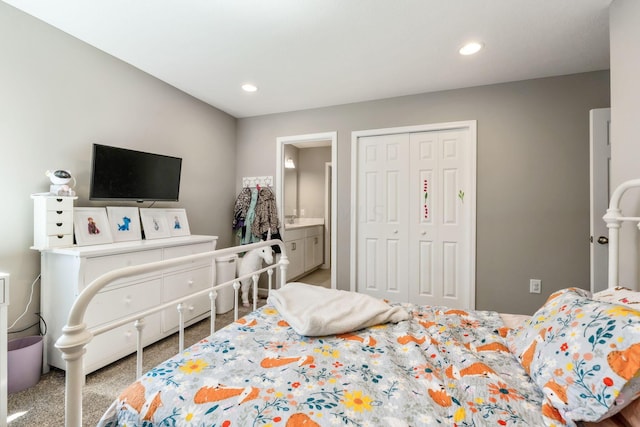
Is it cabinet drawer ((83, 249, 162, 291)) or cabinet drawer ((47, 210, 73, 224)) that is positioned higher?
cabinet drawer ((47, 210, 73, 224))

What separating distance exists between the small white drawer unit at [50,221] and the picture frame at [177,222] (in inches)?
33.9

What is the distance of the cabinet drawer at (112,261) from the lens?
5.91ft

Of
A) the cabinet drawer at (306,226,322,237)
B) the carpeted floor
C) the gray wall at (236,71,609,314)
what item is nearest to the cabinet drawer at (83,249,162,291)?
the carpeted floor

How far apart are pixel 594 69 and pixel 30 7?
4.24 meters

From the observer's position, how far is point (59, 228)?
1838 millimetres

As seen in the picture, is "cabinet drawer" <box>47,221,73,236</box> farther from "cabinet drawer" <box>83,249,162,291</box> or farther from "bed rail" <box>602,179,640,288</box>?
"bed rail" <box>602,179,640,288</box>

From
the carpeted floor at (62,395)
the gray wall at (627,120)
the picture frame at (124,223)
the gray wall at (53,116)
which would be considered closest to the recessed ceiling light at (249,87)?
the gray wall at (53,116)

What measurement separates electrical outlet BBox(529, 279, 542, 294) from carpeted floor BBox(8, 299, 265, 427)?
320 centimetres

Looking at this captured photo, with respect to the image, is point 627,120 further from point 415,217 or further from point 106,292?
point 106,292

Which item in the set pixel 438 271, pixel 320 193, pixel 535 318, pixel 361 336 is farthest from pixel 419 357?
pixel 320 193

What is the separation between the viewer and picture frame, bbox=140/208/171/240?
8.15ft

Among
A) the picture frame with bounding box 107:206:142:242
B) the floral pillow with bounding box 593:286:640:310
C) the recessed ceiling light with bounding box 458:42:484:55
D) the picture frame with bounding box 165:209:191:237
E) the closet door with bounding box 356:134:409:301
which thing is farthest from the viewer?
the closet door with bounding box 356:134:409:301

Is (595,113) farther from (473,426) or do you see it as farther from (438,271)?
(473,426)

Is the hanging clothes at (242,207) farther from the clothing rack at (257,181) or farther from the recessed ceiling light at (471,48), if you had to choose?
the recessed ceiling light at (471,48)
